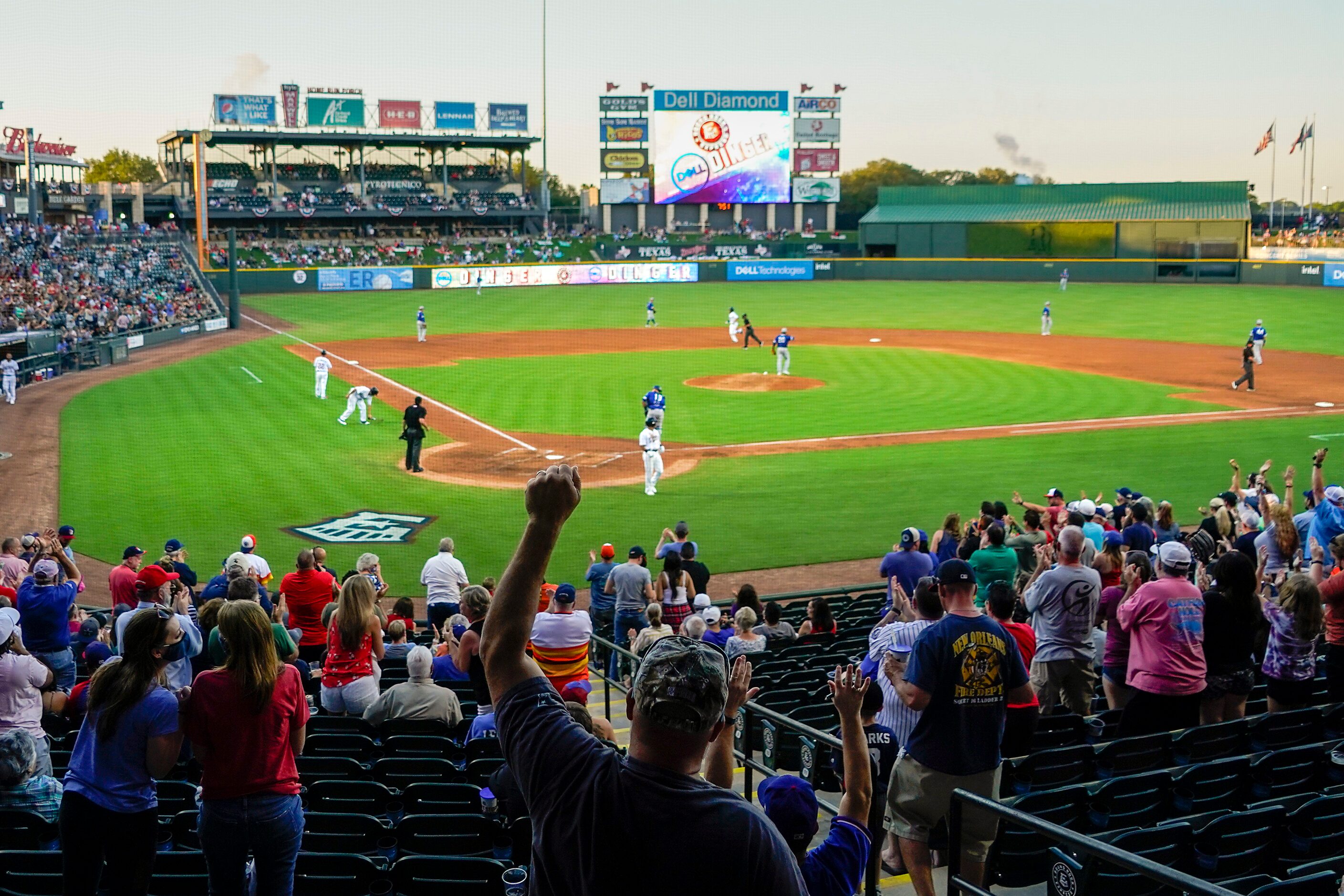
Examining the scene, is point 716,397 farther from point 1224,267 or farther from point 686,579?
point 1224,267

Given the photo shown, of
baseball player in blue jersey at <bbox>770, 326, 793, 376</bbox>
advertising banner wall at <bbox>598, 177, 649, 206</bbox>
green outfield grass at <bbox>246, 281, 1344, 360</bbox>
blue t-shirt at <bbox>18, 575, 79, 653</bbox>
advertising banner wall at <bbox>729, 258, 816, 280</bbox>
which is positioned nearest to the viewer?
blue t-shirt at <bbox>18, 575, 79, 653</bbox>

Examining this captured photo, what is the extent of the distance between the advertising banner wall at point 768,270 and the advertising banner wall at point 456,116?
3002 cm

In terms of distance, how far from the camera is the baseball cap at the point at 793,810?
2900mm

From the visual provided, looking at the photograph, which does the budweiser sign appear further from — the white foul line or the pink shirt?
the pink shirt

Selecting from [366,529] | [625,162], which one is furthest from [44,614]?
[625,162]

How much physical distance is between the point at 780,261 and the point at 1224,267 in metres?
26.1

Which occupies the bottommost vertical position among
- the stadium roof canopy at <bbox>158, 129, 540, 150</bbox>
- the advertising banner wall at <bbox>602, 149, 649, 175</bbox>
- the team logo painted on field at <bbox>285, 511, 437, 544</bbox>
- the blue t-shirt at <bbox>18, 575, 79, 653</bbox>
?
the team logo painted on field at <bbox>285, 511, 437, 544</bbox>

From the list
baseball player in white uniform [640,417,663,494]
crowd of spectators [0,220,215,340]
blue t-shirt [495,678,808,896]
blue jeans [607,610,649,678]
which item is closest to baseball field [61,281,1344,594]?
baseball player in white uniform [640,417,663,494]

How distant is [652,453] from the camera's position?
814 inches

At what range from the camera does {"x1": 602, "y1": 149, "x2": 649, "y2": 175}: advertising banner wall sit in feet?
290

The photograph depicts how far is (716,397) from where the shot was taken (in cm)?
3155

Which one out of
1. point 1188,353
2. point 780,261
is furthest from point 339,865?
point 780,261

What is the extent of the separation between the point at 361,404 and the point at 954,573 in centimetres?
2432

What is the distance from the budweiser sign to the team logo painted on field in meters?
63.2
